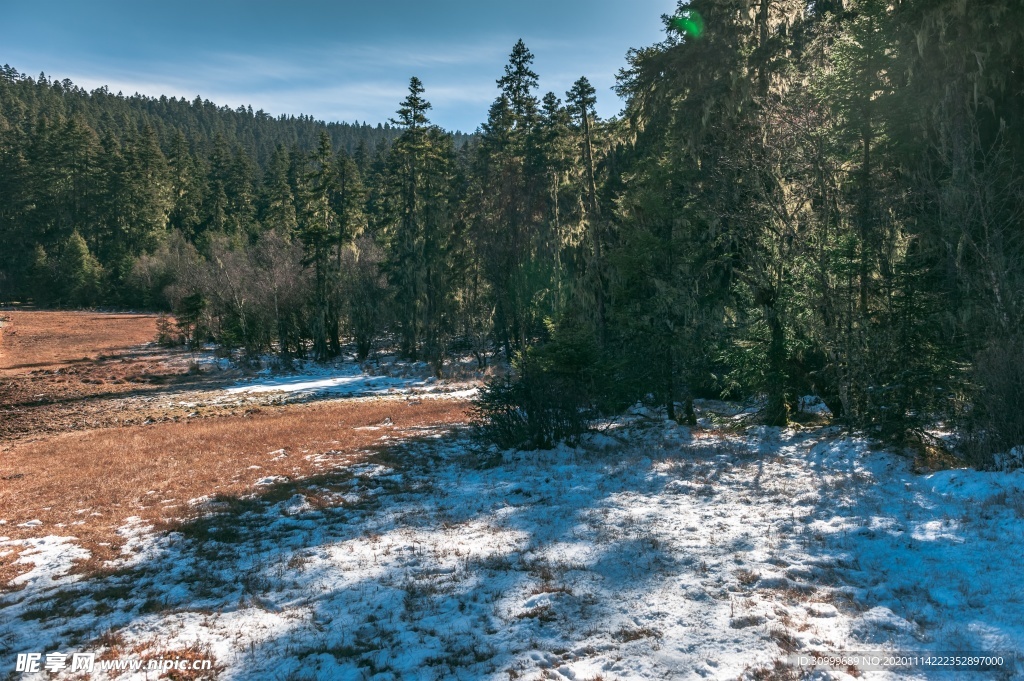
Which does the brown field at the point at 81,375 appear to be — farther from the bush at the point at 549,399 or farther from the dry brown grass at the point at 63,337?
the bush at the point at 549,399

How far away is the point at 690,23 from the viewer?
48.6ft

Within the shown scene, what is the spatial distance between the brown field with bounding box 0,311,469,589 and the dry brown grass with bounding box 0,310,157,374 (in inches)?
15.1

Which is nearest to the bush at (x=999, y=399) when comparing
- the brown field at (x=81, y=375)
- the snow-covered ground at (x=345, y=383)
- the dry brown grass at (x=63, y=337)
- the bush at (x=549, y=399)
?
the bush at (x=549, y=399)

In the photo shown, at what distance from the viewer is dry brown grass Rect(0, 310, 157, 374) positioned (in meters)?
34.7

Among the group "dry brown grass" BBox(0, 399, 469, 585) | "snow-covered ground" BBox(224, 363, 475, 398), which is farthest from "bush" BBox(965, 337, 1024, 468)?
"snow-covered ground" BBox(224, 363, 475, 398)

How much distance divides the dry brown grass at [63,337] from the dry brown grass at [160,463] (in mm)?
21207

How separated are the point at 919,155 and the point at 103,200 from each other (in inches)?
3345

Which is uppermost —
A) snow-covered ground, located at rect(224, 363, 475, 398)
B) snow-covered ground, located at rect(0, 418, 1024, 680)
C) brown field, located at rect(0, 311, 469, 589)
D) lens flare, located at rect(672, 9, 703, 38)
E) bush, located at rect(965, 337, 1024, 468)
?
lens flare, located at rect(672, 9, 703, 38)

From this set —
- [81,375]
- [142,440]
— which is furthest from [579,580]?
[81,375]

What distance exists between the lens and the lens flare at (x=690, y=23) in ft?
48.3

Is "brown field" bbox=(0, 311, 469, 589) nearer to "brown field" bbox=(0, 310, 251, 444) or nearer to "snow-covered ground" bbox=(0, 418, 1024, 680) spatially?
"brown field" bbox=(0, 310, 251, 444)

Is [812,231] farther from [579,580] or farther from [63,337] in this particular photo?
[63,337]

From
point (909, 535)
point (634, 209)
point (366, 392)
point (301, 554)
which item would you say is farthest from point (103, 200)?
point (909, 535)

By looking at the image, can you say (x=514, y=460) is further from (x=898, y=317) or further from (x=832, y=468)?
(x=898, y=317)
